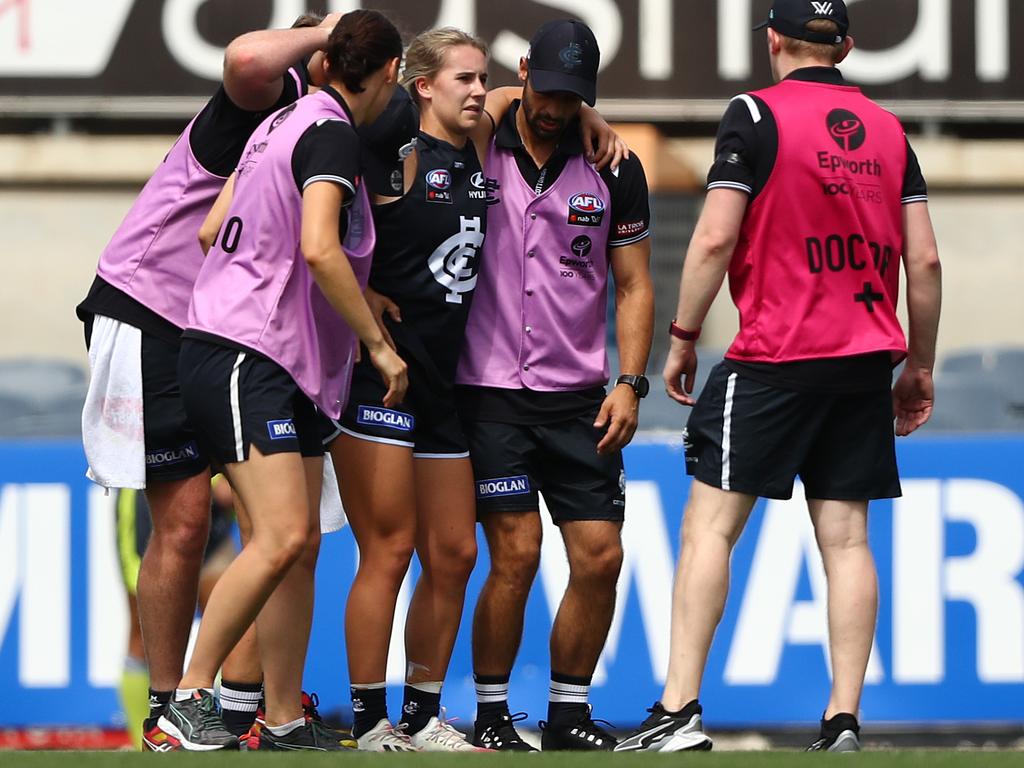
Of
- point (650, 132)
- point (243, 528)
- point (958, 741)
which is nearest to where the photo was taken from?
point (243, 528)

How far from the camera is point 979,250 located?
15.8 m

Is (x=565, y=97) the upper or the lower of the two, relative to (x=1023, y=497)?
upper

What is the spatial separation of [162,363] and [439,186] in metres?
0.97

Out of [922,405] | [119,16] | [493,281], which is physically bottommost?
[922,405]

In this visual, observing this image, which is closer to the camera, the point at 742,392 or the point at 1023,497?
the point at 742,392

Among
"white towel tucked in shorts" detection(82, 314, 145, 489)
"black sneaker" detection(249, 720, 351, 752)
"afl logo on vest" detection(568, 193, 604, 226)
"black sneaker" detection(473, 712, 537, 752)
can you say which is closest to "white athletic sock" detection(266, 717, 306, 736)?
"black sneaker" detection(249, 720, 351, 752)

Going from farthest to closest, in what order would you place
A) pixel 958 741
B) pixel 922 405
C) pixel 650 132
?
pixel 650 132 → pixel 958 741 → pixel 922 405

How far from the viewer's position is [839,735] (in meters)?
4.98

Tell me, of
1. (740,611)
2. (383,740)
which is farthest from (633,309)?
(740,611)

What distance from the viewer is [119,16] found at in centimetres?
1547

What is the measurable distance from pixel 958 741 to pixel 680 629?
2.94 metres

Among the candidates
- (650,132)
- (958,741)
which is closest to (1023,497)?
(958,741)

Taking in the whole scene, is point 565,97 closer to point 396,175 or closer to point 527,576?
point 396,175

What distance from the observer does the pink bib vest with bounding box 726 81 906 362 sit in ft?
16.5
